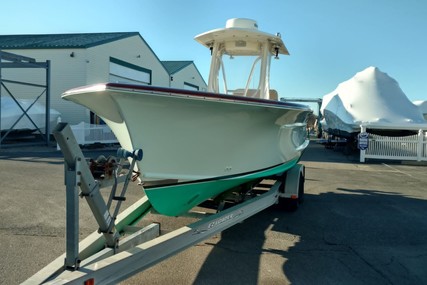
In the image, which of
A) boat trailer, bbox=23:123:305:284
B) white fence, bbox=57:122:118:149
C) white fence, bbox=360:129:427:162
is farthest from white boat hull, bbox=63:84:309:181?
white fence, bbox=57:122:118:149

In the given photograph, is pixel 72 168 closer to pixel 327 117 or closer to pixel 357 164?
pixel 357 164

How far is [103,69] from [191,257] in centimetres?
1958

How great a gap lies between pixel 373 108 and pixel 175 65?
20.8 meters

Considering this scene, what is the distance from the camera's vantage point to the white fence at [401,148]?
49.6 ft

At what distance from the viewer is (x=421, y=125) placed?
15.8 meters

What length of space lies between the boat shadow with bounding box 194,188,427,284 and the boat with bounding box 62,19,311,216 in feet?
2.74

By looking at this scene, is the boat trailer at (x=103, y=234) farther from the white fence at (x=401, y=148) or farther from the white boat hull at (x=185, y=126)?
the white fence at (x=401, y=148)

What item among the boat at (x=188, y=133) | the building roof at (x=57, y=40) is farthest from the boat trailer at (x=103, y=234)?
the building roof at (x=57, y=40)

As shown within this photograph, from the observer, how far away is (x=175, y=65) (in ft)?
→ 113

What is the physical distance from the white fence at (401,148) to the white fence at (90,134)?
12121 mm

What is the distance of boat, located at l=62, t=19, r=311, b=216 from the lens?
358 centimetres

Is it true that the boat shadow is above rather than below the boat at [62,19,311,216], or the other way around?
below

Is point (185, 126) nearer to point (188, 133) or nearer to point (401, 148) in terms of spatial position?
point (188, 133)

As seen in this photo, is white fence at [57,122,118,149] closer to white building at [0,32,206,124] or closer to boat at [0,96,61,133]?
boat at [0,96,61,133]
